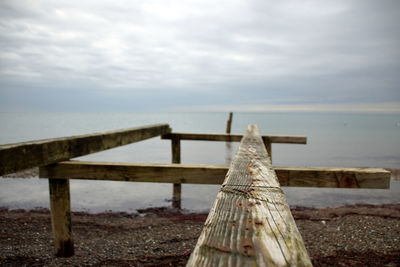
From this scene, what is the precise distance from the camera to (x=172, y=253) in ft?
17.3

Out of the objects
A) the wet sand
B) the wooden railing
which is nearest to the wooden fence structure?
the wet sand

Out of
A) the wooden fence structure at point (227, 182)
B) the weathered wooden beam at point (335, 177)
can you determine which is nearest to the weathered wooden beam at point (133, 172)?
the wooden fence structure at point (227, 182)

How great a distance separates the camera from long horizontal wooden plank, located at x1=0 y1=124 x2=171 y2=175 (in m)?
2.49

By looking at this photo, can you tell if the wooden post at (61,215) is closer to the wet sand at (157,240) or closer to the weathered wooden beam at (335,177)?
the wet sand at (157,240)

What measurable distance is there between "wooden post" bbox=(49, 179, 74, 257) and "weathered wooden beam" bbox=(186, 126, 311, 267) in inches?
116

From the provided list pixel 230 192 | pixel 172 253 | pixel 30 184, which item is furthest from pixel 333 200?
pixel 30 184

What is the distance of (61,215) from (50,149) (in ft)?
3.90

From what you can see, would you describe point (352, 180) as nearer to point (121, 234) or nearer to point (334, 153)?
point (121, 234)

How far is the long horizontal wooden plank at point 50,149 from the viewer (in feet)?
8.18

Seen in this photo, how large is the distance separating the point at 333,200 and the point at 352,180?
34.9 ft

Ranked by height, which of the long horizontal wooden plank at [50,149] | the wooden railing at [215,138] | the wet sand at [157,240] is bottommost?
the wet sand at [157,240]

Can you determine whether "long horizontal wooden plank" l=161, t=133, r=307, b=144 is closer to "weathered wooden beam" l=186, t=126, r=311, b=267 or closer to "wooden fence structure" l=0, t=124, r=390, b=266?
"wooden fence structure" l=0, t=124, r=390, b=266

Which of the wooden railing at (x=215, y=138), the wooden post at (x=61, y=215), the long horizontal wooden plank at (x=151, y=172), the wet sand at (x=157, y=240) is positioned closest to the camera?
the long horizontal wooden plank at (x=151, y=172)

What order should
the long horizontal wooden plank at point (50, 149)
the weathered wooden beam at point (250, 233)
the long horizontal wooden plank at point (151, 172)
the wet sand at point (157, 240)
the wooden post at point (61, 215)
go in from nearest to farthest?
the weathered wooden beam at point (250, 233) < the long horizontal wooden plank at point (50, 149) < the long horizontal wooden plank at point (151, 172) < the wooden post at point (61, 215) < the wet sand at point (157, 240)
